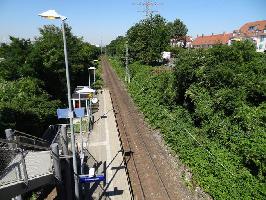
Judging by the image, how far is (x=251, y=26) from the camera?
89.4 m

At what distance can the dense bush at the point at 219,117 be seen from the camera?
16.6 metres

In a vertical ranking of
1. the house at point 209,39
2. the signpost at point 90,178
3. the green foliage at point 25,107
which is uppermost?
the house at point 209,39

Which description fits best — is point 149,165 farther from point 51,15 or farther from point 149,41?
point 149,41

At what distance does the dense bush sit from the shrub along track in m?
1.26

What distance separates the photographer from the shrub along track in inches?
695

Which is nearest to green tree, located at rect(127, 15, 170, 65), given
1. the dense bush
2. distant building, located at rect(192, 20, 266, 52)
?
distant building, located at rect(192, 20, 266, 52)

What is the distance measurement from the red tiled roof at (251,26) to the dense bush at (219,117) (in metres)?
59.6

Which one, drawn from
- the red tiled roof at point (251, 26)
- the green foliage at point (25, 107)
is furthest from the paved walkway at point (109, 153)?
the red tiled roof at point (251, 26)

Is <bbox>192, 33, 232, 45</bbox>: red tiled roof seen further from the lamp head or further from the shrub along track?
the lamp head

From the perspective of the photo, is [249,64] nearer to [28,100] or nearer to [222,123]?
[222,123]

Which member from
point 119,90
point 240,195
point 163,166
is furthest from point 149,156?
point 119,90

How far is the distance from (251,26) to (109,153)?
81723 mm

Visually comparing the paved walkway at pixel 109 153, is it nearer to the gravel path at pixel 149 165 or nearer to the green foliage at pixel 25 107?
the gravel path at pixel 149 165

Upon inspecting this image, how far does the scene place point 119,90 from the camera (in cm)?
4919
